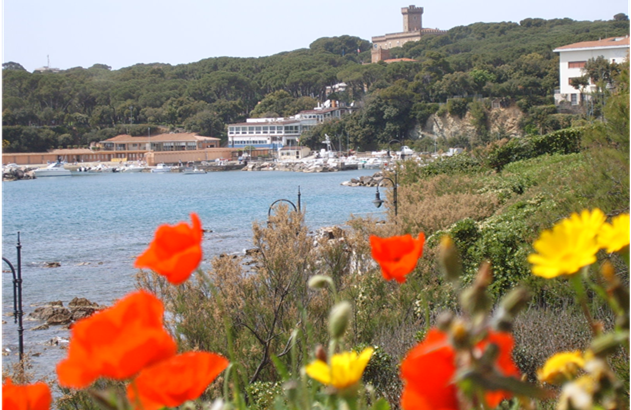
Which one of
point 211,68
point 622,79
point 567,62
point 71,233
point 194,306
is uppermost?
point 211,68

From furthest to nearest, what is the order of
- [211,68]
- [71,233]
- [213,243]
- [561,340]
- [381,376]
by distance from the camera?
1. [211,68]
2. [71,233]
3. [213,243]
4. [561,340]
5. [381,376]

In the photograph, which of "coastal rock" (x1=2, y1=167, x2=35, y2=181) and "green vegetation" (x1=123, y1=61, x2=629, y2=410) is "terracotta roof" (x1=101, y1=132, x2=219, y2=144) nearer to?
"coastal rock" (x1=2, y1=167, x2=35, y2=181)

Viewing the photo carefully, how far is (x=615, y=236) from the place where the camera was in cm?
72

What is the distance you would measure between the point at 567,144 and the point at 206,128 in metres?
72.9

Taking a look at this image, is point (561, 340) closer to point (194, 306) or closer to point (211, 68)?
point (194, 306)

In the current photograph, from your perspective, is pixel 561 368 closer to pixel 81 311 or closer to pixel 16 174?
pixel 81 311

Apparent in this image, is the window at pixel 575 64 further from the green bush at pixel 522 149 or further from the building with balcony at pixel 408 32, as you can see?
the building with balcony at pixel 408 32

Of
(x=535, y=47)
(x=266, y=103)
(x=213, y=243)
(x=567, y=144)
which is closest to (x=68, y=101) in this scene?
(x=266, y=103)

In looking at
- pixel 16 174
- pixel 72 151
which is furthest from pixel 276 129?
pixel 16 174

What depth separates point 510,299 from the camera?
1.89ft

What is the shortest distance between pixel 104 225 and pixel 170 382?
27678 mm

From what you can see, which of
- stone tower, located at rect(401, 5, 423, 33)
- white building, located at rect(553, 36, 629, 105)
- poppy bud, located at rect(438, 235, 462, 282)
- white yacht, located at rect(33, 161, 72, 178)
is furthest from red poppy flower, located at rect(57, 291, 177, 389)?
stone tower, located at rect(401, 5, 423, 33)

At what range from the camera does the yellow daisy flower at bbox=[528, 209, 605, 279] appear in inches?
25.9

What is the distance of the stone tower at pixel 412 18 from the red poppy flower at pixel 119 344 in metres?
137
